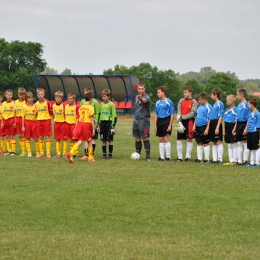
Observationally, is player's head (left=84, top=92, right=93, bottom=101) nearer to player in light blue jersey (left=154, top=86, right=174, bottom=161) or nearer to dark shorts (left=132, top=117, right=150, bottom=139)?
dark shorts (left=132, top=117, right=150, bottom=139)

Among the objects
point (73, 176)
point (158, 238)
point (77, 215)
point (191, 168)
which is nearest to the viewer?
point (158, 238)

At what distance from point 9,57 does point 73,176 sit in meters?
67.7

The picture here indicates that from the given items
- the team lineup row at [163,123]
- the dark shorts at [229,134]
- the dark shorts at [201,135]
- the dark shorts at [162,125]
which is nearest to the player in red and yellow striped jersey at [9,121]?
the team lineup row at [163,123]

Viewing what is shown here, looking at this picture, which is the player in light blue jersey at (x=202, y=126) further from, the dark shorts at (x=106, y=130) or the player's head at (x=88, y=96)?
the player's head at (x=88, y=96)

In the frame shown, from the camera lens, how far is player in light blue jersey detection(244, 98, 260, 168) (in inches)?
646

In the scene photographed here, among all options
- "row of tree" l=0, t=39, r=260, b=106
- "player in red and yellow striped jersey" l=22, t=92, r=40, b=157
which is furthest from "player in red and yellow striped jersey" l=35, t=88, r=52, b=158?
"row of tree" l=0, t=39, r=260, b=106

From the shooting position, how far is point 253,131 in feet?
53.9

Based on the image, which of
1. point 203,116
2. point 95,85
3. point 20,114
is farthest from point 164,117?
point 95,85

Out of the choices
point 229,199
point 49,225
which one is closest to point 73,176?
point 229,199

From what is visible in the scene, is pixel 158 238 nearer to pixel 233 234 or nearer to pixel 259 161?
pixel 233 234

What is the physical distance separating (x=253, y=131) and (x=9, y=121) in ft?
22.4

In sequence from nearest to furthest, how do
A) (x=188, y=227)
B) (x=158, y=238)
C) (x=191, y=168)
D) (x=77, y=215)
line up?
(x=158, y=238) < (x=188, y=227) < (x=77, y=215) < (x=191, y=168)

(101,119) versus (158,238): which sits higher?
(101,119)

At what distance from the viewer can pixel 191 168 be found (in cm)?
1570
